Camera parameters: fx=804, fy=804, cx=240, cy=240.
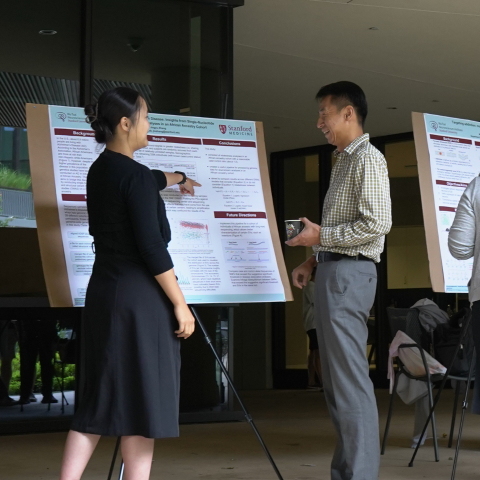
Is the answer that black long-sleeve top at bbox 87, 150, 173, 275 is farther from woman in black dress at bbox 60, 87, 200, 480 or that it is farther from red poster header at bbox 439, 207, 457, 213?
red poster header at bbox 439, 207, 457, 213

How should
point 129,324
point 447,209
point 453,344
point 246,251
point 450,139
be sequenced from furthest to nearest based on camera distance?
point 453,344 → point 450,139 → point 447,209 → point 246,251 → point 129,324

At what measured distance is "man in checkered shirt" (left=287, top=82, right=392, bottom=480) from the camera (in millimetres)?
3102

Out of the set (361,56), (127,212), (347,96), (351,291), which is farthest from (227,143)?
(361,56)

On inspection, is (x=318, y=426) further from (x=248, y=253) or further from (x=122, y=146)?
(x=122, y=146)

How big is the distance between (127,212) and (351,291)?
40.6 inches

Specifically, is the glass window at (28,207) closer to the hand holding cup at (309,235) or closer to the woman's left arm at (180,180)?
the woman's left arm at (180,180)

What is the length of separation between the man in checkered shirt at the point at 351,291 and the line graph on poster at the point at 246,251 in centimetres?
37

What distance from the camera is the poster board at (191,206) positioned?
3277mm

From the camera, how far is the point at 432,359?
4.70 metres

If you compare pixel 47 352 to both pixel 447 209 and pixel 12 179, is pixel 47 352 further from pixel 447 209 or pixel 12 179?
pixel 447 209

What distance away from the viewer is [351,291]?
3135 millimetres

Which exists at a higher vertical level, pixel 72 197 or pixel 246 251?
pixel 72 197

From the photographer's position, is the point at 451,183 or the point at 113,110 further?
the point at 451,183

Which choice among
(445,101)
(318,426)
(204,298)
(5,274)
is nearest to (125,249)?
(204,298)
